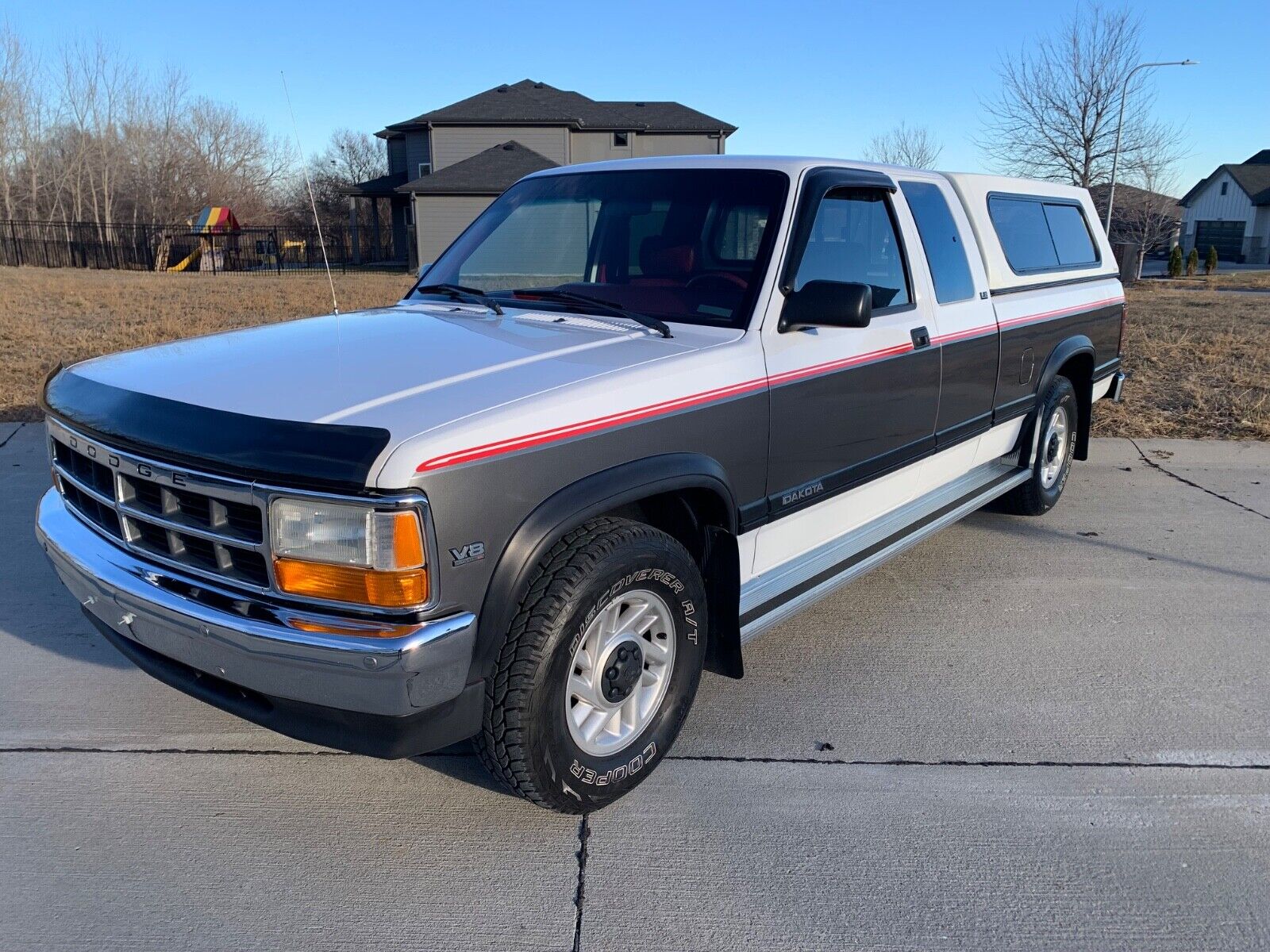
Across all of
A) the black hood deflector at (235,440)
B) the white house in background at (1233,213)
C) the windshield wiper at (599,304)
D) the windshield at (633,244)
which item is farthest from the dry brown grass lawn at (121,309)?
the white house in background at (1233,213)

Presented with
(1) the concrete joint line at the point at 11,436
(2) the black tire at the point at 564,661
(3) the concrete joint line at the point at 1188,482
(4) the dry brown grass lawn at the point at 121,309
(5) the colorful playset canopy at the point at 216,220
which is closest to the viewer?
(2) the black tire at the point at 564,661

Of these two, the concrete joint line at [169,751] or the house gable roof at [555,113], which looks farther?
the house gable roof at [555,113]

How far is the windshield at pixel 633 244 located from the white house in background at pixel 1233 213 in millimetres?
50820

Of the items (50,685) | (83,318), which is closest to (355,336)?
(50,685)

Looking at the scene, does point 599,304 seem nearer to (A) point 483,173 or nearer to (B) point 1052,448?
(B) point 1052,448

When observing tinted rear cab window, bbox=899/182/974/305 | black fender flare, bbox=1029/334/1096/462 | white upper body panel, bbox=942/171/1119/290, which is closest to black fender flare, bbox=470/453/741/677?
tinted rear cab window, bbox=899/182/974/305

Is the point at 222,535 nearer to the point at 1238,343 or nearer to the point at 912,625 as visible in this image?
the point at 912,625

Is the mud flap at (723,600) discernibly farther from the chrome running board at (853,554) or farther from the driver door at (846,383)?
the driver door at (846,383)

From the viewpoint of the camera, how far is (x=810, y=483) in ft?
12.1

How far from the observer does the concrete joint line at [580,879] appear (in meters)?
2.59

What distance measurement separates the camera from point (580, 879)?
2803 mm

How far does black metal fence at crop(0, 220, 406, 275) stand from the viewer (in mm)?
40781

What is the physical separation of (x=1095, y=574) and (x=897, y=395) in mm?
1896

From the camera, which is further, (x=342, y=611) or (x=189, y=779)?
(x=189, y=779)
